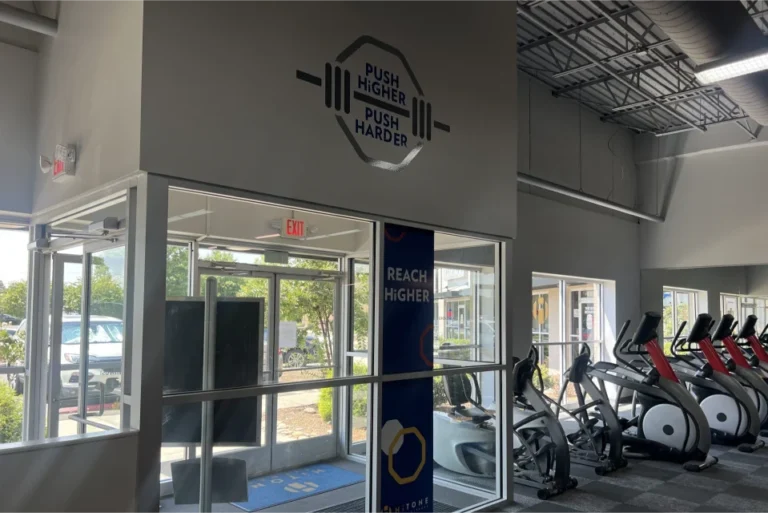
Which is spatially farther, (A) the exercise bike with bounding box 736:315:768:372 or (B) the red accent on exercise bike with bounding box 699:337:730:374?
(A) the exercise bike with bounding box 736:315:768:372

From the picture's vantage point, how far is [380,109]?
4.24 metres

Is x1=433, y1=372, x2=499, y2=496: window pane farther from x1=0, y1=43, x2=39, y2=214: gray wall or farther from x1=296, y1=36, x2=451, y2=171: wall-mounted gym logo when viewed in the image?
x1=0, y1=43, x2=39, y2=214: gray wall

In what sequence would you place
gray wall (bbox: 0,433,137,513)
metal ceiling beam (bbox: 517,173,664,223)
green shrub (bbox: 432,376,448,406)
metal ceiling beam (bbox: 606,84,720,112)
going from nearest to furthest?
gray wall (bbox: 0,433,137,513)
green shrub (bbox: 432,376,448,406)
metal ceiling beam (bbox: 517,173,664,223)
metal ceiling beam (bbox: 606,84,720,112)

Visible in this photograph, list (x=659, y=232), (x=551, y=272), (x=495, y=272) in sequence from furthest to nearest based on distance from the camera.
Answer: (x=659, y=232) → (x=551, y=272) → (x=495, y=272)

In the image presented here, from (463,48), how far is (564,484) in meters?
3.84

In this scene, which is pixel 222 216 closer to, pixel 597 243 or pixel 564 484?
pixel 564 484

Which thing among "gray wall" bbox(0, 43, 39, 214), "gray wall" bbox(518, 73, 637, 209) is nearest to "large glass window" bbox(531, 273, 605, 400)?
"gray wall" bbox(518, 73, 637, 209)

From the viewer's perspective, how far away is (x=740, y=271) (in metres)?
16.1

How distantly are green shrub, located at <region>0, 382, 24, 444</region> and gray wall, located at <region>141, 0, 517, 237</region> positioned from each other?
8.08ft

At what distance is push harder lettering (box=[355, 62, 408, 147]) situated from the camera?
413 cm

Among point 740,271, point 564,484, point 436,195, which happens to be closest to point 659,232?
point 740,271

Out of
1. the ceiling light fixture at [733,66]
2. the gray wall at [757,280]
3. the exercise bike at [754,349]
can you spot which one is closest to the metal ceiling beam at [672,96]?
the exercise bike at [754,349]

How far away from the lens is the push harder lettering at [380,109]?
4.13 metres

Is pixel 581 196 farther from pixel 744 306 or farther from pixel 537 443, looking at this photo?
pixel 744 306
